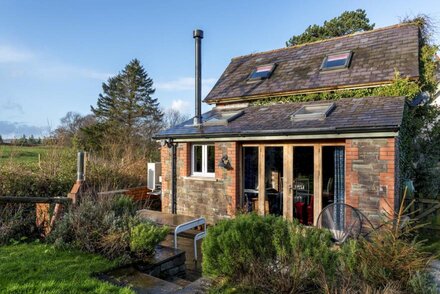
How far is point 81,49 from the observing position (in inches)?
472

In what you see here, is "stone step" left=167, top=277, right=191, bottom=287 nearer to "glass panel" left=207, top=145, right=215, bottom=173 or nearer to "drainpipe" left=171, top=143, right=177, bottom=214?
"glass panel" left=207, top=145, right=215, bottom=173

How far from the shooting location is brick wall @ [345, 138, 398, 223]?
261 inches

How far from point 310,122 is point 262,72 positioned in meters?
4.98

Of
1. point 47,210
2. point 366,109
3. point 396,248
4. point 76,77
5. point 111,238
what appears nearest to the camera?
point 396,248

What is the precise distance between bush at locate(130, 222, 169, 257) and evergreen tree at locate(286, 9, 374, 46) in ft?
73.4

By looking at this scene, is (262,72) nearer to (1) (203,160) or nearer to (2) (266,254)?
(1) (203,160)

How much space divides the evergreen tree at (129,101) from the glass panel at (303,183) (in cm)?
2492

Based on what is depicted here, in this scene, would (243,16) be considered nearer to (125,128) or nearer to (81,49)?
(81,49)

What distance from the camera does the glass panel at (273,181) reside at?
877 centimetres

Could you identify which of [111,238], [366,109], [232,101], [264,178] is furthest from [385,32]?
[111,238]

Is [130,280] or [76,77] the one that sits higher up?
[76,77]

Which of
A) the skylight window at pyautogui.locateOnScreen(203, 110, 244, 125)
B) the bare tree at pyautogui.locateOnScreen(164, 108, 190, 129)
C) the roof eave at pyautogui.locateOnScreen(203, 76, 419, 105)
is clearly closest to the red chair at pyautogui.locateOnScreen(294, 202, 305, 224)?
the skylight window at pyautogui.locateOnScreen(203, 110, 244, 125)

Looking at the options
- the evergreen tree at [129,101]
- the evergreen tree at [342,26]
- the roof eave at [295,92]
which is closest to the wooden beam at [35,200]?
the roof eave at [295,92]

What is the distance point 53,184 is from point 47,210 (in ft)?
11.4
